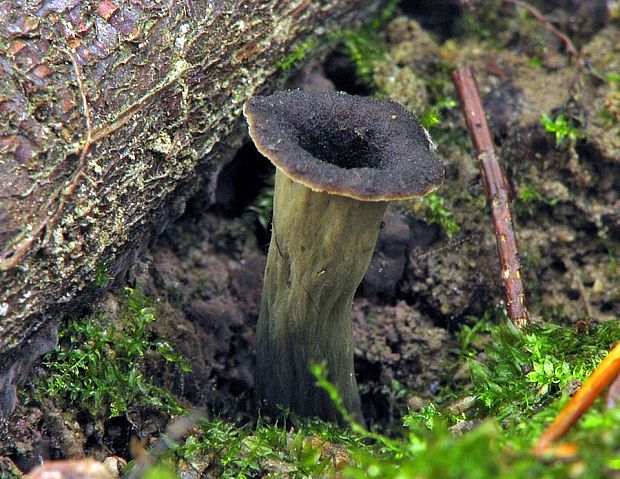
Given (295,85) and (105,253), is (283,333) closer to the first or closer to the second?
(105,253)

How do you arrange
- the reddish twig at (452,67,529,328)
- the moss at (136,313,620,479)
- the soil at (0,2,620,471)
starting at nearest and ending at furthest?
the moss at (136,313,620,479) < the reddish twig at (452,67,529,328) < the soil at (0,2,620,471)

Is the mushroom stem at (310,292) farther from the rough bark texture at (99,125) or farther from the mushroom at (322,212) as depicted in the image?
the rough bark texture at (99,125)

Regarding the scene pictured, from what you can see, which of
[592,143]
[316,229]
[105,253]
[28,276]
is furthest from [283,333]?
[592,143]

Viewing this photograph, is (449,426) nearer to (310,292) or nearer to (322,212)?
(310,292)

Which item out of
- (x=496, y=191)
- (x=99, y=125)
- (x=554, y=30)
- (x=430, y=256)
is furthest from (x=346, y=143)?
(x=554, y=30)

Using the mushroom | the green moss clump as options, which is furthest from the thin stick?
the green moss clump

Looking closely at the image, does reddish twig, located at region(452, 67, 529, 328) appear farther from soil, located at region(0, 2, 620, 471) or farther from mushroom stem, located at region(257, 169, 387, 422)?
mushroom stem, located at region(257, 169, 387, 422)

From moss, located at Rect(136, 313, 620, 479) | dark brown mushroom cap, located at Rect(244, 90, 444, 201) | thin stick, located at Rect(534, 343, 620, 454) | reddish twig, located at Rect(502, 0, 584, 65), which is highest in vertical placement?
reddish twig, located at Rect(502, 0, 584, 65)
